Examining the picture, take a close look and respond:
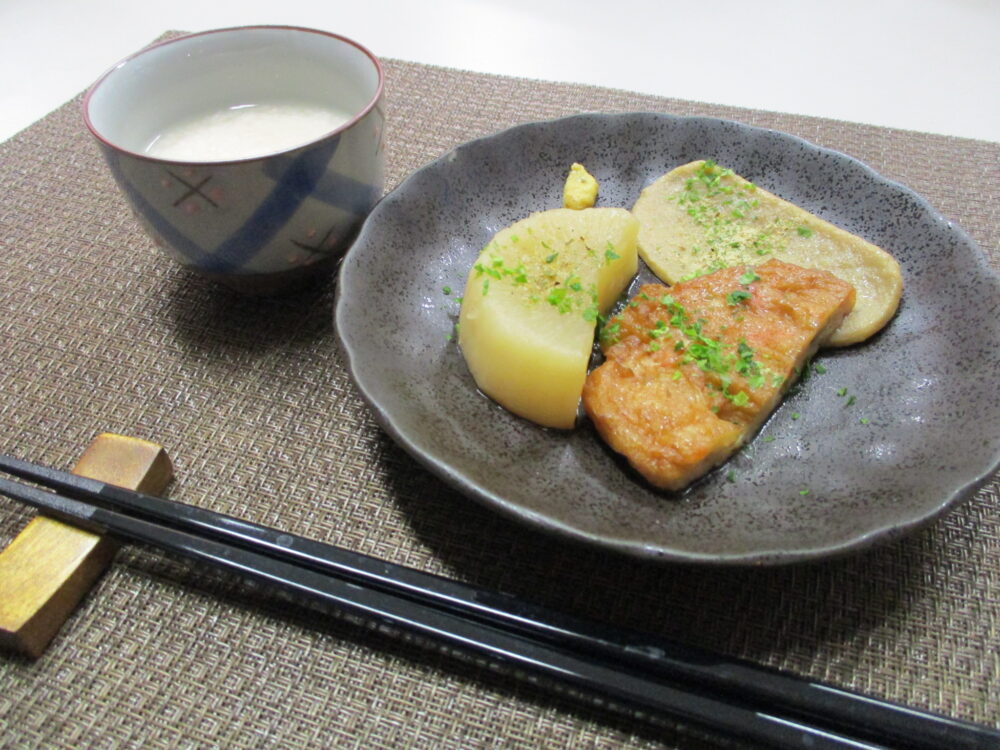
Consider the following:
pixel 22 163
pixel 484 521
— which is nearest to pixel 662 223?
pixel 484 521

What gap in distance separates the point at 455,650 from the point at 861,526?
0.68 meters

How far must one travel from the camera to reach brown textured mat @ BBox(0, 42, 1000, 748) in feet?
3.71

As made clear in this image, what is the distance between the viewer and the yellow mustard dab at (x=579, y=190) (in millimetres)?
1850

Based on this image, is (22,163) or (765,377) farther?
(22,163)

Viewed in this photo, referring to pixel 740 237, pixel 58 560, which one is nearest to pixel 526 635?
pixel 58 560

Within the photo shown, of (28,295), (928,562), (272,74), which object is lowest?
(28,295)

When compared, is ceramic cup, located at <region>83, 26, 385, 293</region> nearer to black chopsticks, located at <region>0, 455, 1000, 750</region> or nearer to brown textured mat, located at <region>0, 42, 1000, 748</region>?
brown textured mat, located at <region>0, 42, 1000, 748</region>

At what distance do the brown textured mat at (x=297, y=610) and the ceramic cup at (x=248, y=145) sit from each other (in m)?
0.23

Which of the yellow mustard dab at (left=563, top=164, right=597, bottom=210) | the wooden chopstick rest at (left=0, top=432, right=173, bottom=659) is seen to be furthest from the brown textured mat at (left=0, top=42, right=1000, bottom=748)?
the yellow mustard dab at (left=563, top=164, right=597, bottom=210)

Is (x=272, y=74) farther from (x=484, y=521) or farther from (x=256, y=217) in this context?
(x=484, y=521)

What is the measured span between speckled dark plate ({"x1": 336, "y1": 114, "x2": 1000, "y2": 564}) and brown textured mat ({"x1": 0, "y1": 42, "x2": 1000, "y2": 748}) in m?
0.12

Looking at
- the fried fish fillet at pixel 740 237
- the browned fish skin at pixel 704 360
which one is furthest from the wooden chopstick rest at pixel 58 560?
the fried fish fillet at pixel 740 237

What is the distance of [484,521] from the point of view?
4.45 feet

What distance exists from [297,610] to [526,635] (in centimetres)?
41
